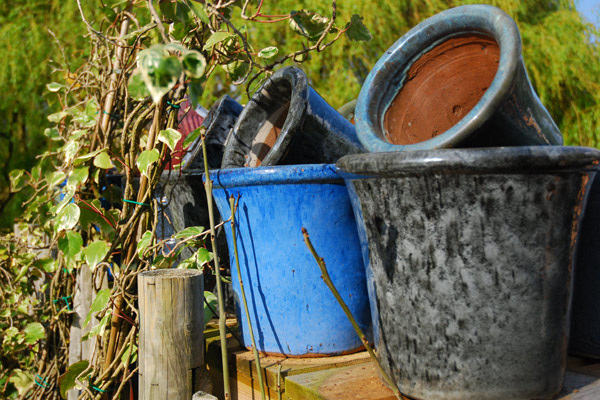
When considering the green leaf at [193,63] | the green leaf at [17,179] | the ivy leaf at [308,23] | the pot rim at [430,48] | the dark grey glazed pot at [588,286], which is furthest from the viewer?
the green leaf at [17,179]

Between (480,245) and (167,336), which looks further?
(167,336)

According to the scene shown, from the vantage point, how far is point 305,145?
177 centimetres

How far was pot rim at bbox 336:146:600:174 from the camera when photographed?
3.58 feet

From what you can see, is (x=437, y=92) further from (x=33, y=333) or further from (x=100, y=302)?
(x=33, y=333)

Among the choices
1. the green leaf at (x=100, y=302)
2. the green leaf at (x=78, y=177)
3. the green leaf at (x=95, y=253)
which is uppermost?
the green leaf at (x=78, y=177)

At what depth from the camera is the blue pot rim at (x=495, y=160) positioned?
42.9 inches

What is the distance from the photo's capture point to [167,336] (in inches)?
59.1

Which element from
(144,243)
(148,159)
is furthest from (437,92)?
(144,243)

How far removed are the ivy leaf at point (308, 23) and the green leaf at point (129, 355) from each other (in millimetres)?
1233

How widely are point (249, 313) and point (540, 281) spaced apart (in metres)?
0.86

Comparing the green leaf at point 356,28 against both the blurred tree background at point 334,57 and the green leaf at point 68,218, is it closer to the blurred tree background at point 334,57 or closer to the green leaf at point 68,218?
the green leaf at point 68,218

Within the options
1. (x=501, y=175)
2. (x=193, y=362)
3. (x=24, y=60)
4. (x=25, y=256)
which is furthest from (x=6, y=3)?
(x=501, y=175)

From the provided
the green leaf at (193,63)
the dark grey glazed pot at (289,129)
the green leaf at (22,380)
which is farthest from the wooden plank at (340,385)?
the green leaf at (22,380)

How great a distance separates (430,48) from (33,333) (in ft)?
6.68
